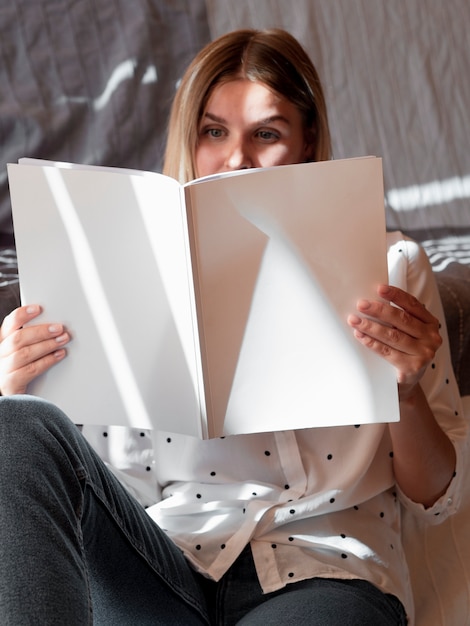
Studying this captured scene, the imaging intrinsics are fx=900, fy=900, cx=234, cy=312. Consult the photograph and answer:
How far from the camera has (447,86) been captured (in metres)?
1.99

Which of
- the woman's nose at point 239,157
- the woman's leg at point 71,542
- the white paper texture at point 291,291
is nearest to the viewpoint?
the woman's leg at point 71,542

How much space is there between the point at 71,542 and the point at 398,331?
0.39 meters

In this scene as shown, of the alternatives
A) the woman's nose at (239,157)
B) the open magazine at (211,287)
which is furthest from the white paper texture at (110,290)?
the woman's nose at (239,157)

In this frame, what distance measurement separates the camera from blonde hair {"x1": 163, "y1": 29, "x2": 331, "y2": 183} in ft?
3.91

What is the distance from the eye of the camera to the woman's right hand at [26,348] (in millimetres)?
954

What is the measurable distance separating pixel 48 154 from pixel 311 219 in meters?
0.95

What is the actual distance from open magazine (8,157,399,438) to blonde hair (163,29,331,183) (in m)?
0.30

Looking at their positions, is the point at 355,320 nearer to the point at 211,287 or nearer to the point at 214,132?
the point at 211,287

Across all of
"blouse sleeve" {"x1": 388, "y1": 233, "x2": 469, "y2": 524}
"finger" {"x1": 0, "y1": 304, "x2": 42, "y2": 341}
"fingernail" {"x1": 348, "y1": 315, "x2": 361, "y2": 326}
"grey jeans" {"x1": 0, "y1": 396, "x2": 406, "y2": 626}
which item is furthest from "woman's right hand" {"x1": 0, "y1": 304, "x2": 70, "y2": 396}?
A: "blouse sleeve" {"x1": 388, "y1": 233, "x2": 469, "y2": 524}

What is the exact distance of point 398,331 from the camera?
924 millimetres

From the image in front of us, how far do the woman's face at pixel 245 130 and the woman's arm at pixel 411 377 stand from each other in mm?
309

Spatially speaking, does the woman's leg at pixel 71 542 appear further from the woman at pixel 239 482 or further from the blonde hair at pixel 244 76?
the blonde hair at pixel 244 76

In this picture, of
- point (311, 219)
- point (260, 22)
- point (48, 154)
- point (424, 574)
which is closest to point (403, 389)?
point (311, 219)

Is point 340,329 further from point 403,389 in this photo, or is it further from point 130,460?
point 130,460
